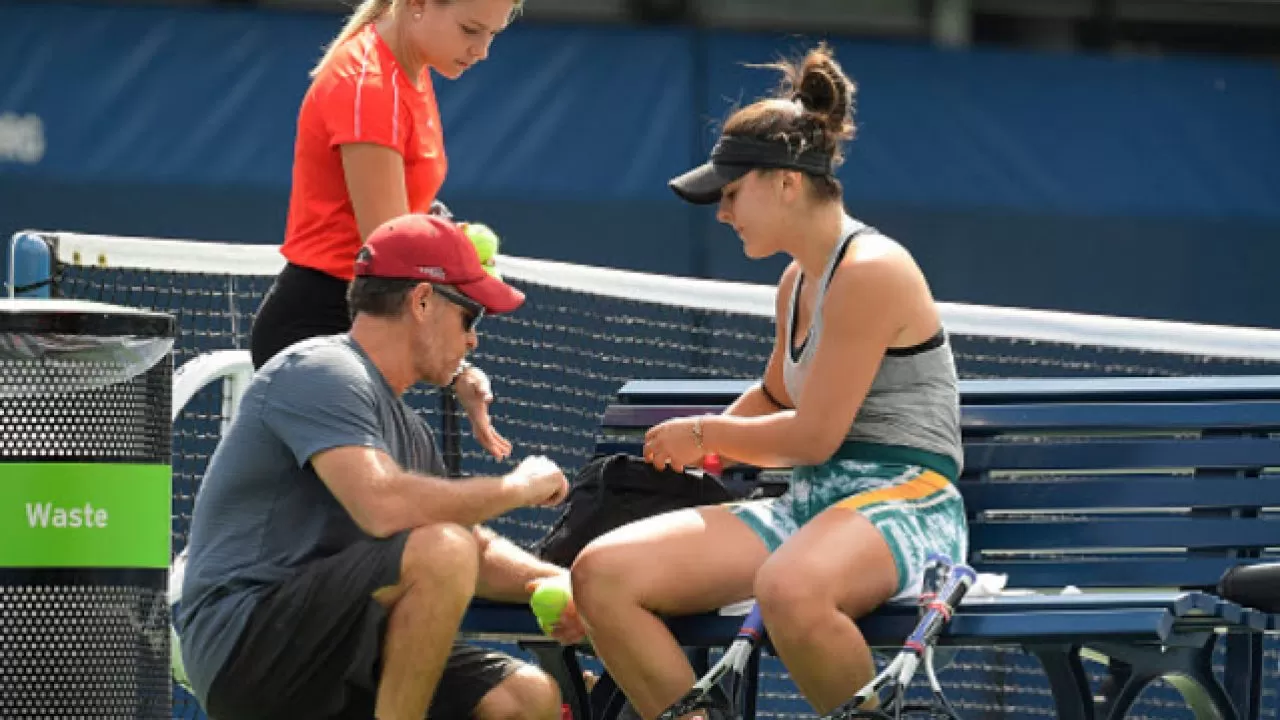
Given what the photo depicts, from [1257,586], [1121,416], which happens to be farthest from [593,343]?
[1257,586]

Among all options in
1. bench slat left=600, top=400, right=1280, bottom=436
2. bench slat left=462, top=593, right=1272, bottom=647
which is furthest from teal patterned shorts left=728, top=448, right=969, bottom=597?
bench slat left=600, top=400, right=1280, bottom=436

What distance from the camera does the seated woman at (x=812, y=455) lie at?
4.76 m

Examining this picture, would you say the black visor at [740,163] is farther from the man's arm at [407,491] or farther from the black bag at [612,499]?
the man's arm at [407,491]

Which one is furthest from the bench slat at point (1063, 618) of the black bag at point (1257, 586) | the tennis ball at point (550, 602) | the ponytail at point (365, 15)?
the ponytail at point (365, 15)

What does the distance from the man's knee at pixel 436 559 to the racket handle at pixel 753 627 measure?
604 mm

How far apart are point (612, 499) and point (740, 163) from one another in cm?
88

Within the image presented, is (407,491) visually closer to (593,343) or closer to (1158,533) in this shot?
(1158,533)

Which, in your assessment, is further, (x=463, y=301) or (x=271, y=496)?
(x=463, y=301)

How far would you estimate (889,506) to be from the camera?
4.93 meters

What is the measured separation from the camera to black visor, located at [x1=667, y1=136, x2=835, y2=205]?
5.12 m

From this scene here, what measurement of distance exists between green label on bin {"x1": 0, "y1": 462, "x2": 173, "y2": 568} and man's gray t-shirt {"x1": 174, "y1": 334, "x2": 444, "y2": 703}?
0.14m

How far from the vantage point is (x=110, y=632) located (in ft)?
15.5

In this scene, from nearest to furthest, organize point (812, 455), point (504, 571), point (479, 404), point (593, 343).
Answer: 1. point (812, 455)
2. point (504, 571)
3. point (479, 404)
4. point (593, 343)

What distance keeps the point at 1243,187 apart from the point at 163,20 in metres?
4.75
